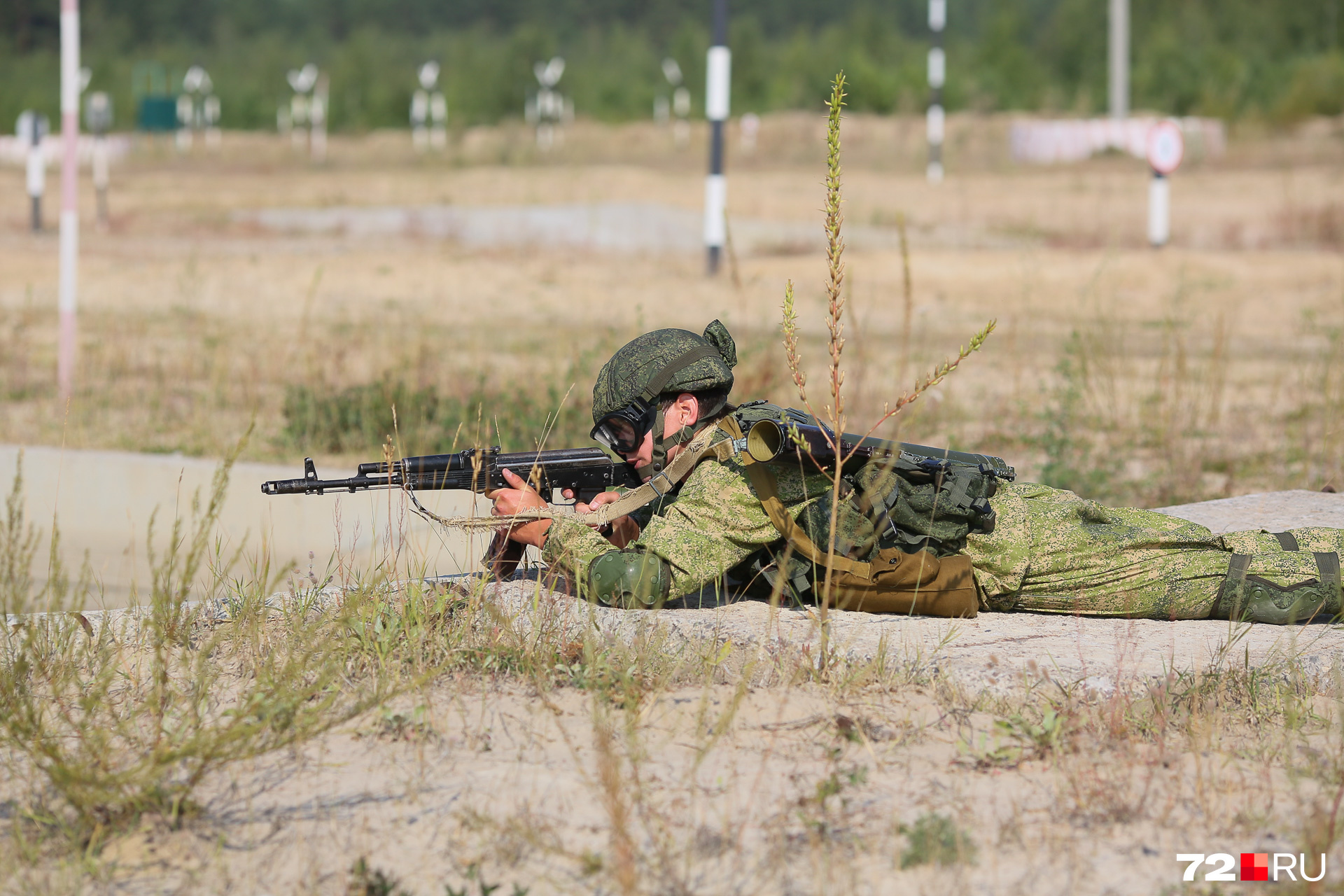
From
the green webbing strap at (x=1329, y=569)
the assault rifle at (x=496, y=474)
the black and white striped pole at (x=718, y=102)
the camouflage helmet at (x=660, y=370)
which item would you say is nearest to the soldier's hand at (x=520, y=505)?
the assault rifle at (x=496, y=474)

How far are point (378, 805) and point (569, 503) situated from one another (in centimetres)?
131

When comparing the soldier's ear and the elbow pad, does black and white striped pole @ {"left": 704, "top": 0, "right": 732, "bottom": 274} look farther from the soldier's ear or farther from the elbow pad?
the elbow pad

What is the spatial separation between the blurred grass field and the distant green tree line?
16.3 m

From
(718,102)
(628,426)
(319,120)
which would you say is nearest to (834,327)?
(628,426)

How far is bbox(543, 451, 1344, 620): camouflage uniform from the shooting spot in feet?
11.8

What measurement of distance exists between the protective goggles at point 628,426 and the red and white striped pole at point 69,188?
5311 mm

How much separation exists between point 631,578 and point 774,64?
57354 mm

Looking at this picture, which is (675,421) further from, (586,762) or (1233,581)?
(1233,581)

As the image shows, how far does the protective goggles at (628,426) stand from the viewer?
3.58 meters

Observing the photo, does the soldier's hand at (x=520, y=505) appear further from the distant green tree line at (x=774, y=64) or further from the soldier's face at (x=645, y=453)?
the distant green tree line at (x=774, y=64)

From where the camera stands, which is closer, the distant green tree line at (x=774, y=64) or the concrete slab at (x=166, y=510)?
the concrete slab at (x=166, y=510)

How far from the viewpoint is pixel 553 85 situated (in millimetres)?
56781

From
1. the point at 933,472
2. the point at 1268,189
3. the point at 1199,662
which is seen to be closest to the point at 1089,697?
the point at 1199,662

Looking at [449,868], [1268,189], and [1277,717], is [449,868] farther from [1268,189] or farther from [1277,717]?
[1268,189]
